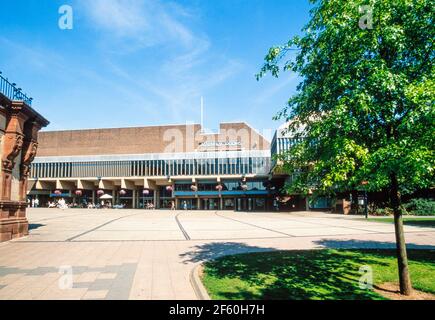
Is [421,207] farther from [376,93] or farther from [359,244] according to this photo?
[376,93]

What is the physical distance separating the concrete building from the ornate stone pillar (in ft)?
128

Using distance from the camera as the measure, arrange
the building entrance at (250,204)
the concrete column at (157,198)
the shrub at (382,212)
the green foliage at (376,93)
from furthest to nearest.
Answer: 1. the concrete column at (157,198)
2. the building entrance at (250,204)
3. the shrub at (382,212)
4. the green foliage at (376,93)

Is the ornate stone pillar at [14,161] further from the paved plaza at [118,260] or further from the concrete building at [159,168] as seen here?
the concrete building at [159,168]

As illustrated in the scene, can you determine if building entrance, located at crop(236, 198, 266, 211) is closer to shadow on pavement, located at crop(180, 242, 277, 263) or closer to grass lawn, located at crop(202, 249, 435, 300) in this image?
shadow on pavement, located at crop(180, 242, 277, 263)

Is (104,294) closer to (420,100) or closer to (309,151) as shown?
(309,151)

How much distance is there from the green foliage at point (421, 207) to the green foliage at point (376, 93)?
31.0m

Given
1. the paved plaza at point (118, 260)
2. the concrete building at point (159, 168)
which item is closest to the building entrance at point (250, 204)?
the concrete building at point (159, 168)

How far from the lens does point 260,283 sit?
6.70 metres

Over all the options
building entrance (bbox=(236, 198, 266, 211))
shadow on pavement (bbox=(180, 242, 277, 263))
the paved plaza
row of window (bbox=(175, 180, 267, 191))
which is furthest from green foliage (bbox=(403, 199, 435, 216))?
shadow on pavement (bbox=(180, 242, 277, 263))

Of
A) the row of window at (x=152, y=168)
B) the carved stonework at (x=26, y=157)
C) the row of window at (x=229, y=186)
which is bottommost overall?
the row of window at (x=229, y=186)

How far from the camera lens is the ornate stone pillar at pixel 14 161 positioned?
464 inches
